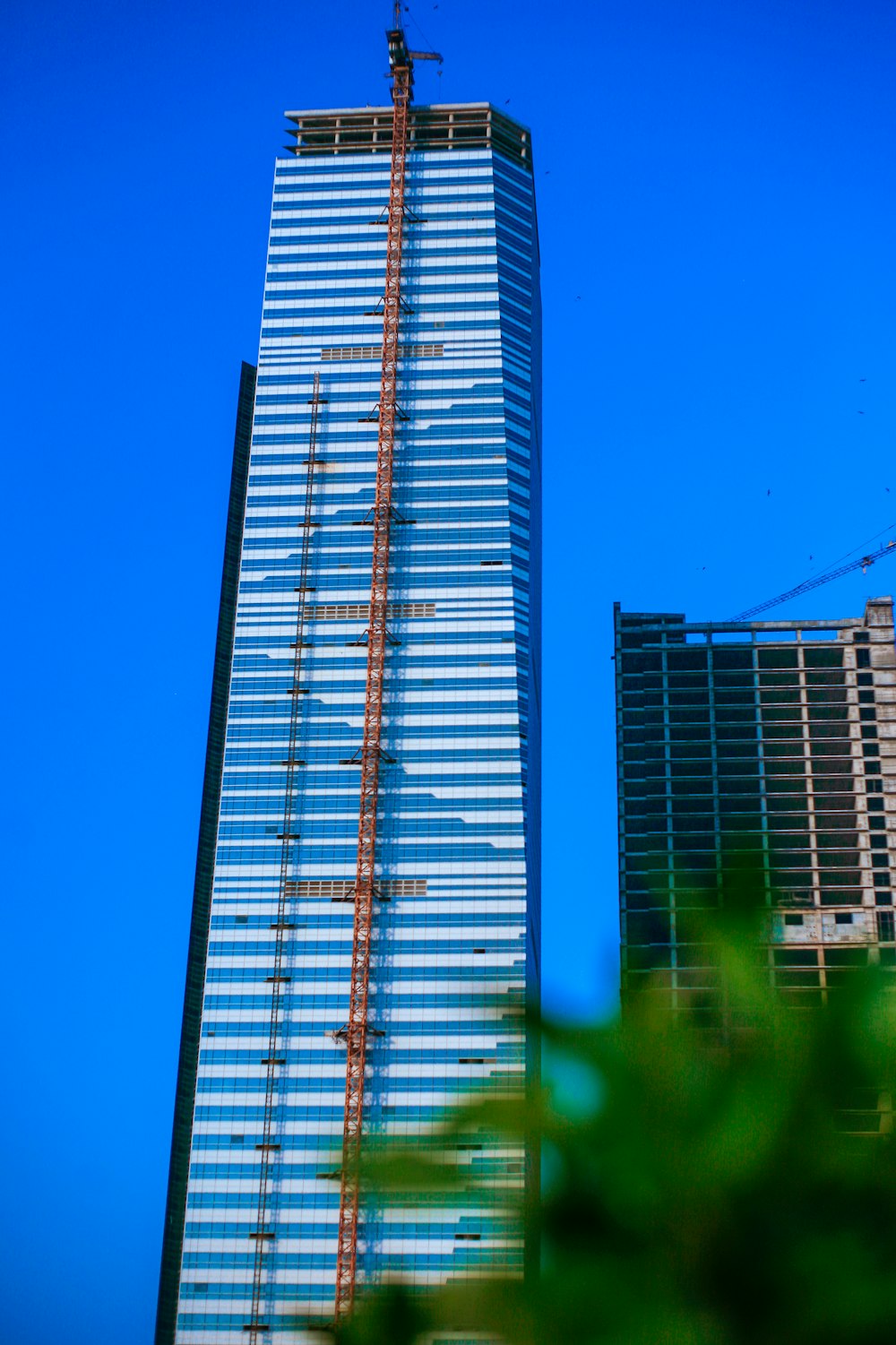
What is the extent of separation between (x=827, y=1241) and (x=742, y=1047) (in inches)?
95.3

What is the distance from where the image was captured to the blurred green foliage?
17344mm

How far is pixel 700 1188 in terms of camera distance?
17.9 m

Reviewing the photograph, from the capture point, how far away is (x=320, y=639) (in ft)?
622

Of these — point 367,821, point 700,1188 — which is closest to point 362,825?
point 367,821

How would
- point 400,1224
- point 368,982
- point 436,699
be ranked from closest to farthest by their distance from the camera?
point 400,1224 → point 368,982 → point 436,699

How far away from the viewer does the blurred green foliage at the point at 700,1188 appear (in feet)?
56.9

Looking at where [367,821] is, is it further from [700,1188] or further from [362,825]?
[700,1188]

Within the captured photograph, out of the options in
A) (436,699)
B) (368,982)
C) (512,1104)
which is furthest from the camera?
(436,699)

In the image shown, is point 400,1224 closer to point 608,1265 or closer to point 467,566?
point 467,566

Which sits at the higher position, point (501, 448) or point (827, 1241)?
point (501, 448)

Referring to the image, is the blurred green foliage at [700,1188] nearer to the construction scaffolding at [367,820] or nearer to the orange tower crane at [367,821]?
the construction scaffolding at [367,820]

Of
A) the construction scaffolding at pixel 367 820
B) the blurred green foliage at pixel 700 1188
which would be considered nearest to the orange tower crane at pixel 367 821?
the construction scaffolding at pixel 367 820

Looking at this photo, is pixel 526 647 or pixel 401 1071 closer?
pixel 401 1071

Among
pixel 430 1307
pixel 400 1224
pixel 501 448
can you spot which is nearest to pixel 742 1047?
pixel 430 1307
